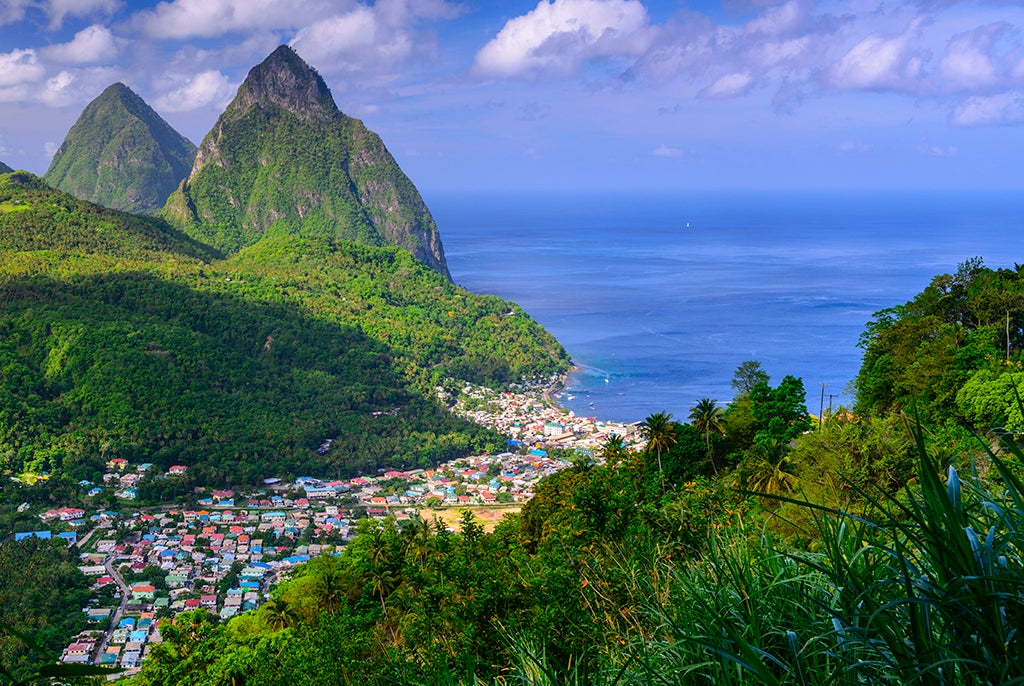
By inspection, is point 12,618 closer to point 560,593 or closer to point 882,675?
point 560,593

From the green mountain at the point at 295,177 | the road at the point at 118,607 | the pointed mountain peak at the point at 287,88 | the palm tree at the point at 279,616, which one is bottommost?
the road at the point at 118,607

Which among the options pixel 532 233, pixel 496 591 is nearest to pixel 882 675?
pixel 496 591

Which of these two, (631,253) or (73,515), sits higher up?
(631,253)

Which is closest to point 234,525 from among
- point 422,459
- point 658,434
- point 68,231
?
point 422,459

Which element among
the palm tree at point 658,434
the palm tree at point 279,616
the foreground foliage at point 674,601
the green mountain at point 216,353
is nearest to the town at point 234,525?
the green mountain at point 216,353

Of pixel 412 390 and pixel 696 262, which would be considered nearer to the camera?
pixel 412 390

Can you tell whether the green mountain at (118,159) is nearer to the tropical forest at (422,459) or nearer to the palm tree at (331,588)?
the tropical forest at (422,459)

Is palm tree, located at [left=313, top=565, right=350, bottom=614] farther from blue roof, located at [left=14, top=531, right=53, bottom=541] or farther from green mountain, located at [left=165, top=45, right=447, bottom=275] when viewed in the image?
green mountain, located at [left=165, top=45, right=447, bottom=275]
